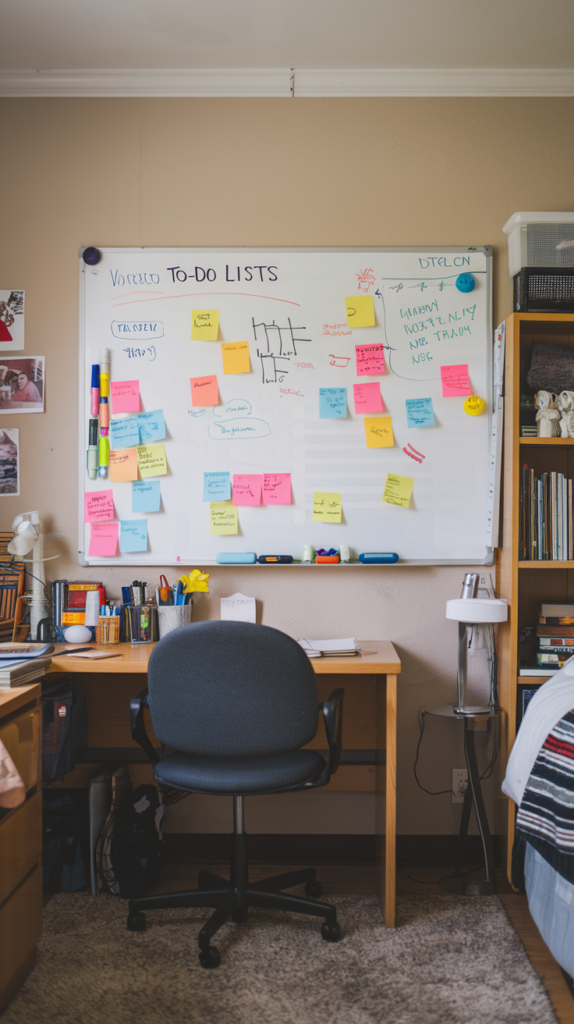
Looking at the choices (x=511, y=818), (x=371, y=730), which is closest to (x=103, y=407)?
(x=371, y=730)

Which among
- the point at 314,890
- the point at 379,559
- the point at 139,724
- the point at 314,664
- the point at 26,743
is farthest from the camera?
the point at 379,559

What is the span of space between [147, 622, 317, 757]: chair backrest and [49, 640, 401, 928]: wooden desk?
0.90ft

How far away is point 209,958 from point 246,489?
54.8 inches

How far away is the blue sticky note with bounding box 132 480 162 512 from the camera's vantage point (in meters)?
2.36

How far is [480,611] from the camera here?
2.08 m

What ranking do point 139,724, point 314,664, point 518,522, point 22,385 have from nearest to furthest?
1. point 139,724
2. point 314,664
3. point 518,522
4. point 22,385

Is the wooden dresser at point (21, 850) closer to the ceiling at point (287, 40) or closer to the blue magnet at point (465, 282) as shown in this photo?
the blue magnet at point (465, 282)

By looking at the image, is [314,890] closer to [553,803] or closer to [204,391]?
[553,803]

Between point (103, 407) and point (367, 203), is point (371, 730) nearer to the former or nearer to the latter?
point (103, 407)

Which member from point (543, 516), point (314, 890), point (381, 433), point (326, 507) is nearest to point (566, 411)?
point (543, 516)

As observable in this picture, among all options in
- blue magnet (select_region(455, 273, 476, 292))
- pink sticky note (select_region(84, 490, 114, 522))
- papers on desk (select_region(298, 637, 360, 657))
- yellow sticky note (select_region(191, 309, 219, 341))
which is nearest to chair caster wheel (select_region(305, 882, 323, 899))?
papers on desk (select_region(298, 637, 360, 657))

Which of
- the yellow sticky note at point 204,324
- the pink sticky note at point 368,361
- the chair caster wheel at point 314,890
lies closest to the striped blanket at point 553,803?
the chair caster wheel at point 314,890

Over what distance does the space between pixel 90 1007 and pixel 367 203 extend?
8.30 feet

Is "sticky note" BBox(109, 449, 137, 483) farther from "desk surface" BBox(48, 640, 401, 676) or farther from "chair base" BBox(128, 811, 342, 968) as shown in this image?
"chair base" BBox(128, 811, 342, 968)
